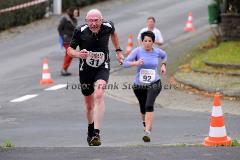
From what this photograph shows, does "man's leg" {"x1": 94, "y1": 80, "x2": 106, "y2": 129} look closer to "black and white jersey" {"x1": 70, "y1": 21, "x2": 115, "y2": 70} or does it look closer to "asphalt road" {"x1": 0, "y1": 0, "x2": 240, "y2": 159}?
"black and white jersey" {"x1": 70, "y1": 21, "x2": 115, "y2": 70}

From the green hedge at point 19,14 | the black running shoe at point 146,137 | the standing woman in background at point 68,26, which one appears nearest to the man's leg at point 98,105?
the black running shoe at point 146,137

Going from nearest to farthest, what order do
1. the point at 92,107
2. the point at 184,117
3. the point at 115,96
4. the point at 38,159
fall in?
the point at 38,159 < the point at 92,107 < the point at 184,117 < the point at 115,96

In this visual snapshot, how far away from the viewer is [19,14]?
29.5m

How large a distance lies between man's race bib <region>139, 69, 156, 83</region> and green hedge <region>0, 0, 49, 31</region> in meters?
17.3

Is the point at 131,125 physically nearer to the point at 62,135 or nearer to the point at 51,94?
the point at 62,135

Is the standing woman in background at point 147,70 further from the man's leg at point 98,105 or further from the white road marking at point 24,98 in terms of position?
the white road marking at point 24,98

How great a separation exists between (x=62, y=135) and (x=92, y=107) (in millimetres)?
1217

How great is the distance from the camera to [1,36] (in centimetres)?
2780

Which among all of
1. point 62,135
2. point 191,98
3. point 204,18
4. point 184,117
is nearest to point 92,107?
point 62,135

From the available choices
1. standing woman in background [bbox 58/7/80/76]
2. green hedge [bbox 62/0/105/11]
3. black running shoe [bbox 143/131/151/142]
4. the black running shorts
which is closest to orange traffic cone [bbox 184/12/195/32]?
green hedge [bbox 62/0/105/11]

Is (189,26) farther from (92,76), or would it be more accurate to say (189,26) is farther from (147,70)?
(92,76)

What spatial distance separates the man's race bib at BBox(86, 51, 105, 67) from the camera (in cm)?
1083

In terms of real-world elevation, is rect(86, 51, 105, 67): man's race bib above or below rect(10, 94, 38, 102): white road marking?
above

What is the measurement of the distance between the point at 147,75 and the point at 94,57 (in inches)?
49.2
